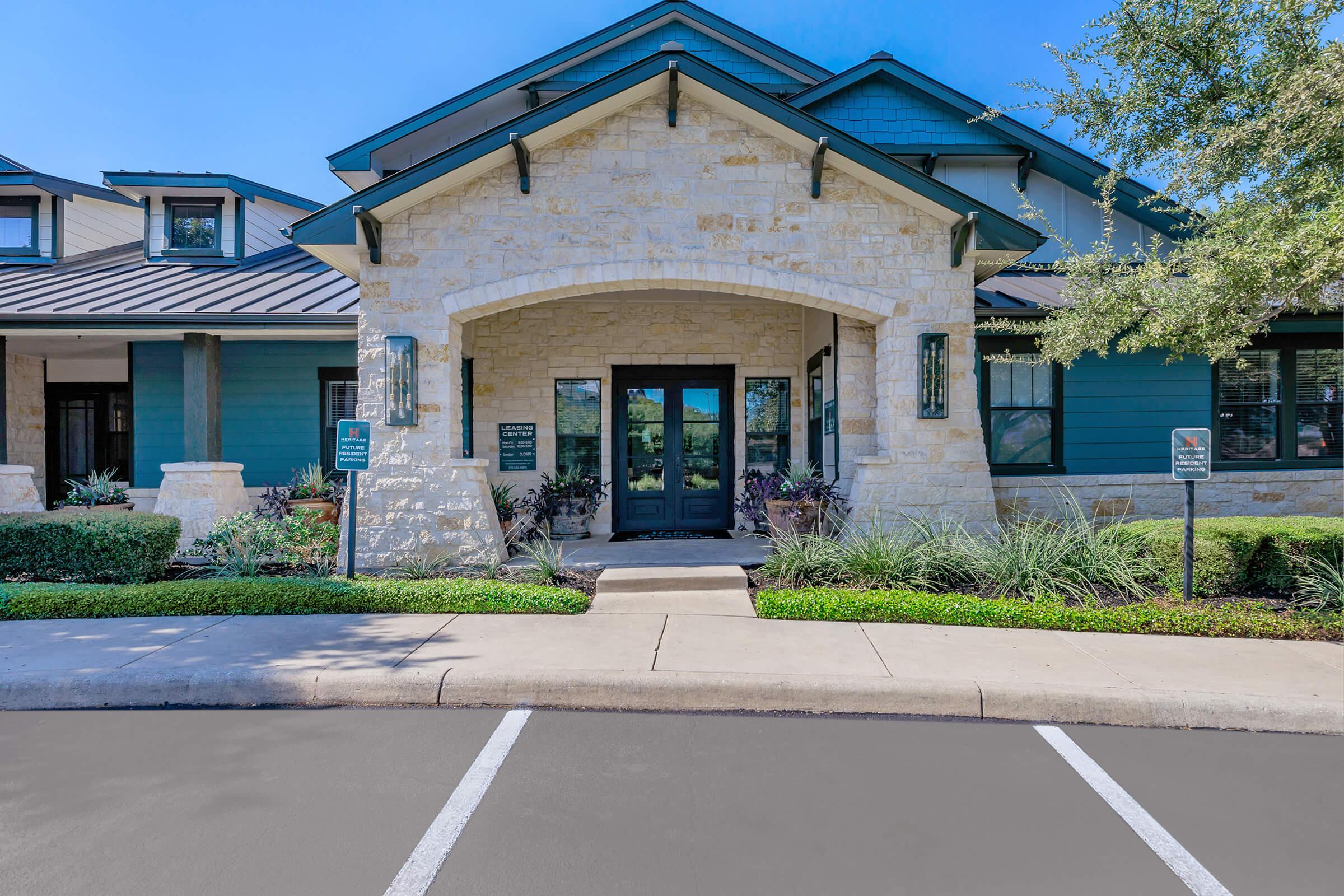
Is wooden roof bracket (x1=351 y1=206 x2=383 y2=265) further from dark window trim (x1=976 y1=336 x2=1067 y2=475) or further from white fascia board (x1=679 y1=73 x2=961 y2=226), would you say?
dark window trim (x1=976 y1=336 x2=1067 y2=475)

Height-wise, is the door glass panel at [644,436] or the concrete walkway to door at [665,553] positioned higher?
the door glass panel at [644,436]

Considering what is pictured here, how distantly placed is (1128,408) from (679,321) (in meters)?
6.74

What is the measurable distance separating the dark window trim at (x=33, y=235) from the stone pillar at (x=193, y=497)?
283 inches

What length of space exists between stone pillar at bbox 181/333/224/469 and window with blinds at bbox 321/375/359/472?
4.92 ft

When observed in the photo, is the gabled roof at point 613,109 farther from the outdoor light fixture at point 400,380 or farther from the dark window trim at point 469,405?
the dark window trim at point 469,405

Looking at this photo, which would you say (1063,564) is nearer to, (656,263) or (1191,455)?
(1191,455)

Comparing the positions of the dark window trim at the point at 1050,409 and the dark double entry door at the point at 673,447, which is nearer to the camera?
the dark window trim at the point at 1050,409

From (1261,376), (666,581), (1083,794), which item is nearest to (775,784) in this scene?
(1083,794)

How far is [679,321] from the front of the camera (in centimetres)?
1127

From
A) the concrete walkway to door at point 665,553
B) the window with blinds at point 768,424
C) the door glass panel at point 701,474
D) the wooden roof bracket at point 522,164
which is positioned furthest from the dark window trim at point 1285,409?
the wooden roof bracket at point 522,164

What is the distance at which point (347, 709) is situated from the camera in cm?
460

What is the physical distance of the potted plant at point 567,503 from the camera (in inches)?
414

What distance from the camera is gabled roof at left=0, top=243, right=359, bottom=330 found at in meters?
9.95

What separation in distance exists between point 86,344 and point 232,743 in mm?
11362
